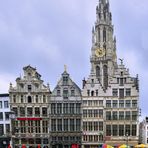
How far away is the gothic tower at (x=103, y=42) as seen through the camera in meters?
98.6

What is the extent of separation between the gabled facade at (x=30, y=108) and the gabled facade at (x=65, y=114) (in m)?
1.13

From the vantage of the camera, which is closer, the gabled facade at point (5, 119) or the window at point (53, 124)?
the window at point (53, 124)

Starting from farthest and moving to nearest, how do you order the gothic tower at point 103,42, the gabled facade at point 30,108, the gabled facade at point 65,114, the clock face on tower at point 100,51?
the clock face on tower at point 100,51 → the gothic tower at point 103,42 → the gabled facade at point 30,108 → the gabled facade at point 65,114

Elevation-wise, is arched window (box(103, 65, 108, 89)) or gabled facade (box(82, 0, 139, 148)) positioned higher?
arched window (box(103, 65, 108, 89))

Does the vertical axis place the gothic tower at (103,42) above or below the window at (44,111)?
above

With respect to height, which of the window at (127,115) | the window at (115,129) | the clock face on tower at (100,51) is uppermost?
the clock face on tower at (100,51)

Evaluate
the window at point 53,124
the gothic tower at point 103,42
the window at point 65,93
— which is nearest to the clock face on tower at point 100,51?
the gothic tower at point 103,42

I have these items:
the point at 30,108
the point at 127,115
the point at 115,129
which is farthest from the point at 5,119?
the point at 127,115

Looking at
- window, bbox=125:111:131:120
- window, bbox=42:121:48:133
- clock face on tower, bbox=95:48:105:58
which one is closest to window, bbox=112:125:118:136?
window, bbox=125:111:131:120

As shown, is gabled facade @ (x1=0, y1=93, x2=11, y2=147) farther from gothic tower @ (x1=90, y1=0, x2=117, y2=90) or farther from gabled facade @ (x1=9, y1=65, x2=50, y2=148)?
gothic tower @ (x1=90, y1=0, x2=117, y2=90)

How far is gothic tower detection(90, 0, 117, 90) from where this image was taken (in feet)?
324

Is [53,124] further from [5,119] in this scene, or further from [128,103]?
[128,103]

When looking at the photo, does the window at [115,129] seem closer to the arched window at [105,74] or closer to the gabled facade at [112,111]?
the gabled facade at [112,111]

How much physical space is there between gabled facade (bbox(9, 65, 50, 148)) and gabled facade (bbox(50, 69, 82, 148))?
113 centimetres
